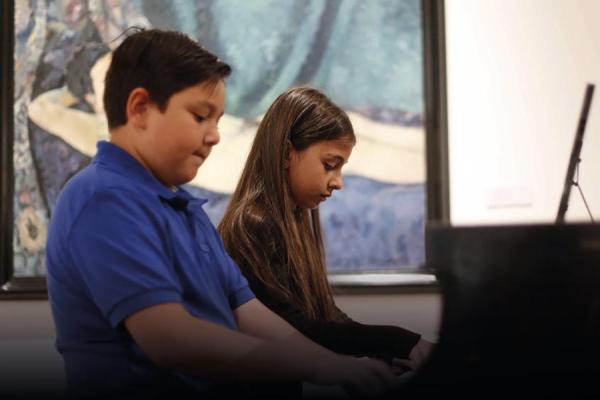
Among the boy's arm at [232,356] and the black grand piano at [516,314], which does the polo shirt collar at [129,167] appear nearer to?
the boy's arm at [232,356]

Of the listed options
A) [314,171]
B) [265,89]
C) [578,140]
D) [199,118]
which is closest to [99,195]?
[199,118]

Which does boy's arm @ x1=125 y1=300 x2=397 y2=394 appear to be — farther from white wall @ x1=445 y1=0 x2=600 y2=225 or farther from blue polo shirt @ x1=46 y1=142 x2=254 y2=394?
white wall @ x1=445 y1=0 x2=600 y2=225

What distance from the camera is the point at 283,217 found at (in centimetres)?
165

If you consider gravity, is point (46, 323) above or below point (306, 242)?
below

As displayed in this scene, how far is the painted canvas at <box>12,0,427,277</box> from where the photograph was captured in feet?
8.29

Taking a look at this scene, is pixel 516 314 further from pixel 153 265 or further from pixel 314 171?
pixel 314 171

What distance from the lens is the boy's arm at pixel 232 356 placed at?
997mm

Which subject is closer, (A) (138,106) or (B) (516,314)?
(B) (516,314)

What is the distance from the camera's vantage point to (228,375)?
103cm

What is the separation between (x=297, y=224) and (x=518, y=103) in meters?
1.23

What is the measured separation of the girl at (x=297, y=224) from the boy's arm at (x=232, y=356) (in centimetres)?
43

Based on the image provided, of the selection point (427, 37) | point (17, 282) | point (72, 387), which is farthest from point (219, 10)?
point (72, 387)

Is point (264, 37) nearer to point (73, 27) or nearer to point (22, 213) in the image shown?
point (73, 27)

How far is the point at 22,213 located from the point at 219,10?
2.97 ft
